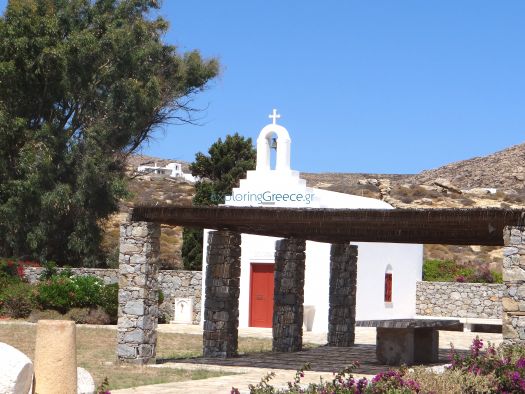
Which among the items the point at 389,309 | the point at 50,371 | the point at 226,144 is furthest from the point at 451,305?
the point at 50,371

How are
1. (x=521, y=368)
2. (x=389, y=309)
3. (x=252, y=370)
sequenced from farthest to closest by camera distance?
(x=389, y=309) → (x=252, y=370) → (x=521, y=368)

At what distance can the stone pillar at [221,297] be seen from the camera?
64.2 feet

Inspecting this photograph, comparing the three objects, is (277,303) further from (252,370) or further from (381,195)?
(381,195)

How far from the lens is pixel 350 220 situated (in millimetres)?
16281

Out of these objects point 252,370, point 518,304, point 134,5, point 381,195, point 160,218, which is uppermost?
point 134,5

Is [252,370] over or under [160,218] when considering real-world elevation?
under

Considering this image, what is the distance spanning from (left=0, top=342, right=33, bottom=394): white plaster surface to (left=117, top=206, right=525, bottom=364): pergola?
25.8ft

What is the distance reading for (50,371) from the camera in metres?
9.60

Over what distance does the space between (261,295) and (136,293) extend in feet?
38.8

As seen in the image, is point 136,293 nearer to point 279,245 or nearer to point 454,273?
point 279,245

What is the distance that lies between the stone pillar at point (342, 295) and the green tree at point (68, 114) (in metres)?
13.5

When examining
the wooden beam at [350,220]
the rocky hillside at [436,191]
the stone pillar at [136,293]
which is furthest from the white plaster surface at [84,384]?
the rocky hillside at [436,191]

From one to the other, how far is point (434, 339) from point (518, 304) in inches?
187

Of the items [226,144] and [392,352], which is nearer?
[392,352]
